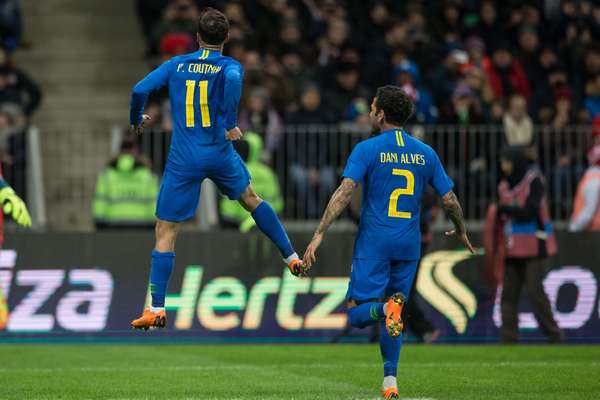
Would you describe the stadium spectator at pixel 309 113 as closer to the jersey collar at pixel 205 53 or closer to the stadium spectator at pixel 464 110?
the stadium spectator at pixel 464 110

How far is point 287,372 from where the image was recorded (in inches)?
550

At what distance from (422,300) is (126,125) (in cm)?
704

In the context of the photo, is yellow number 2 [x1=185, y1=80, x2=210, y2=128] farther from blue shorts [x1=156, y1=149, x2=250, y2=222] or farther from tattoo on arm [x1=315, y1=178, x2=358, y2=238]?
tattoo on arm [x1=315, y1=178, x2=358, y2=238]

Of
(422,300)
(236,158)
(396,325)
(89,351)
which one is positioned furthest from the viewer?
(422,300)

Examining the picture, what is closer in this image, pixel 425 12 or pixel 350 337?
pixel 350 337

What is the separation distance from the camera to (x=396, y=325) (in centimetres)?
1100

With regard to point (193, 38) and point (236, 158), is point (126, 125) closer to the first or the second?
point (193, 38)

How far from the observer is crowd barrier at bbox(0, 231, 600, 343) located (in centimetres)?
1762

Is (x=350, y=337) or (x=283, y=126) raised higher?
(x=283, y=126)

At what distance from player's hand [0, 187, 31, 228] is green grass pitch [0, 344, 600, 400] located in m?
1.42

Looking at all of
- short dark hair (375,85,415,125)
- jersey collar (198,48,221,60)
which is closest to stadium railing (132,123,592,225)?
jersey collar (198,48,221,60)

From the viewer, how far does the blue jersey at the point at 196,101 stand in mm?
12680

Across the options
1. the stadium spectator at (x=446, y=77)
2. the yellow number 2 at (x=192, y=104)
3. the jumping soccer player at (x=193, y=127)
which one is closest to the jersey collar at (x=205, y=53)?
the jumping soccer player at (x=193, y=127)

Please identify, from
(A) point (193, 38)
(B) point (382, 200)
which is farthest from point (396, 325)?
(A) point (193, 38)
